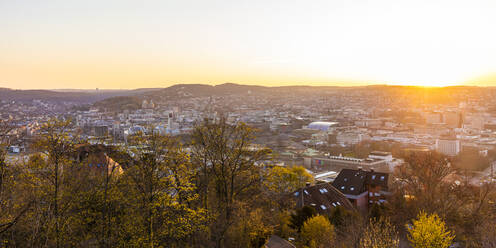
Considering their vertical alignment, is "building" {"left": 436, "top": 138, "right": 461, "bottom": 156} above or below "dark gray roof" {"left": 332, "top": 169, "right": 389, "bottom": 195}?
below

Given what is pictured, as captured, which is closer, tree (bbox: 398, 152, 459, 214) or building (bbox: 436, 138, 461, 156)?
tree (bbox: 398, 152, 459, 214)

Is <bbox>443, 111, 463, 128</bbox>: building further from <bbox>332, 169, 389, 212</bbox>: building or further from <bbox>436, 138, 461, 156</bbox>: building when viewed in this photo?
<bbox>332, 169, 389, 212</bbox>: building

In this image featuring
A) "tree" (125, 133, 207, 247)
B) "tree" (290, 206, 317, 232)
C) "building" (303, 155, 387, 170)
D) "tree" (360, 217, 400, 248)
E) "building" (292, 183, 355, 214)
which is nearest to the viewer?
"tree" (360, 217, 400, 248)

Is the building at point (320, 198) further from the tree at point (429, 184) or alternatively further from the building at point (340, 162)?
the building at point (340, 162)

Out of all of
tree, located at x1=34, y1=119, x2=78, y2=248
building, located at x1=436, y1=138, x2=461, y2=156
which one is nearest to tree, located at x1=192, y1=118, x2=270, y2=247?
tree, located at x1=34, y1=119, x2=78, y2=248

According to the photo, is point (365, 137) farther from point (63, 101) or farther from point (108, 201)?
point (63, 101)

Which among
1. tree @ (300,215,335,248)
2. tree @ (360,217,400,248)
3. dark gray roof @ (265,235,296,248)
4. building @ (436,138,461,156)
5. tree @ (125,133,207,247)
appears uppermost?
tree @ (125,133,207,247)

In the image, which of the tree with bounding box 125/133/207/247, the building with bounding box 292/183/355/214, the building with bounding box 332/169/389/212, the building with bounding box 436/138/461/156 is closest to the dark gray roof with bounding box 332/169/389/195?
the building with bounding box 332/169/389/212

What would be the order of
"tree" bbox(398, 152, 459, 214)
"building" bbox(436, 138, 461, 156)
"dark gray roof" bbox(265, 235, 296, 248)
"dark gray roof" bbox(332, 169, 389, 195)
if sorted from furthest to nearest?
"building" bbox(436, 138, 461, 156)
"dark gray roof" bbox(332, 169, 389, 195)
"tree" bbox(398, 152, 459, 214)
"dark gray roof" bbox(265, 235, 296, 248)

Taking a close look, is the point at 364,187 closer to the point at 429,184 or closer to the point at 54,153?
the point at 429,184
